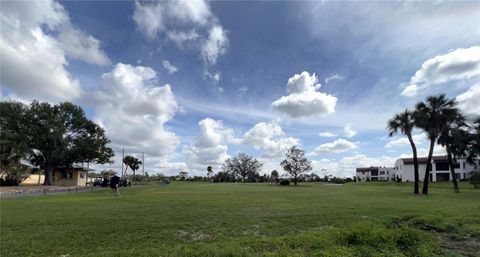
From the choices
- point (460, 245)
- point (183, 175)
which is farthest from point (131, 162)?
point (460, 245)

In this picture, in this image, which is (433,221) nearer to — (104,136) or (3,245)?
(3,245)

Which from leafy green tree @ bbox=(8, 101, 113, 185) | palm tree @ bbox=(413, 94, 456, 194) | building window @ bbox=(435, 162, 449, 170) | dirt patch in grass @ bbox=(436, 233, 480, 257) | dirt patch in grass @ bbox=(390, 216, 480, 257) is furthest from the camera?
building window @ bbox=(435, 162, 449, 170)

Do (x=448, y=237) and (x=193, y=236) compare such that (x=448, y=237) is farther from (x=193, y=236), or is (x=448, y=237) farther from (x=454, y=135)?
(x=454, y=135)

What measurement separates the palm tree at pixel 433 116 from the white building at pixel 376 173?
105 metres

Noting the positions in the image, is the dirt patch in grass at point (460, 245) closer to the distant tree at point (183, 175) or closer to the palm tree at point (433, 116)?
the palm tree at point (433, 116)

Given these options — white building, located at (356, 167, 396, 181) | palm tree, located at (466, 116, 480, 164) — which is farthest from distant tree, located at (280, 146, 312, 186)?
white building, located at (356, 167, 396, 181)

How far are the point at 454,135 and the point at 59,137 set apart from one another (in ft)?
194

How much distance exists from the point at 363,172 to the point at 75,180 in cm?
12593

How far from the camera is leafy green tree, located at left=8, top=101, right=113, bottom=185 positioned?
53094mm

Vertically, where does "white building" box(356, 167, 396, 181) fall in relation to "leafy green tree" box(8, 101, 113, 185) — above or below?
below

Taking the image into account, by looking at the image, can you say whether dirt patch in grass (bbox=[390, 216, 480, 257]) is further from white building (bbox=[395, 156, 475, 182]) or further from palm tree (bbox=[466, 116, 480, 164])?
white building (bbox=[395, 156, 475, 182])

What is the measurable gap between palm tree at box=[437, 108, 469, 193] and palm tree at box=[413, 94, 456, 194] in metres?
0.59

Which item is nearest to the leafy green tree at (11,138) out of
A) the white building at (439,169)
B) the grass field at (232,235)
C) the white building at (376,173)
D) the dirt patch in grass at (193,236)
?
the grass field at (232,235)

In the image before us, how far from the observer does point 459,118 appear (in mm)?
36062
